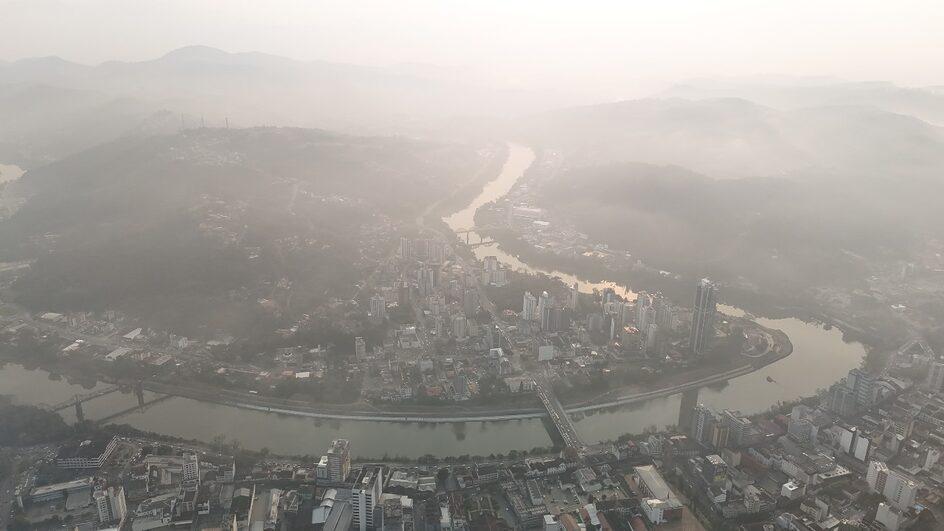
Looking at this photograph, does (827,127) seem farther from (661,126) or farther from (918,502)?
(918,502)

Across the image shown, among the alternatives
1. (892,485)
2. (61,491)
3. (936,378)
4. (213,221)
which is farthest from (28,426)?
(936,378)

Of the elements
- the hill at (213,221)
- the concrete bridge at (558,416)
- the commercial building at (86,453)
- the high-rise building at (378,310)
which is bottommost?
the concrete bridge at (558,416)

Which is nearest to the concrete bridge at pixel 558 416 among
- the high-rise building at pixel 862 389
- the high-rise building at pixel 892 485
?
the high-rise building at pixel 892 485

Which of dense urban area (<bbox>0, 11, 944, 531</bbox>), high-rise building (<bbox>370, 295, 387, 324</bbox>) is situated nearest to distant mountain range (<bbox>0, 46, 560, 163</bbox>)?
dense urban area (<bbox>0, 11, 944, 531</bbox>)

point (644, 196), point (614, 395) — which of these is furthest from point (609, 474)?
point (644, 196)

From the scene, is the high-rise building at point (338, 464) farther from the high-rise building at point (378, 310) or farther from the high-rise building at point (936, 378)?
the high-rise building at point (936, 378)

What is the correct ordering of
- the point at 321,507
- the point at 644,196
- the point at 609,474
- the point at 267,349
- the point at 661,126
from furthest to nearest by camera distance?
the point at 661,126, the point at 644,196, the point at 267,349, the point at 609,474, the point at 321,507

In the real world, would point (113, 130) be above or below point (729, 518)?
above

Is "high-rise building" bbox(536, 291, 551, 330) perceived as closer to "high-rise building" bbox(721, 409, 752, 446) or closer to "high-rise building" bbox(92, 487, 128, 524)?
"high-rise building" bbox(721, 409, 752, 446)
